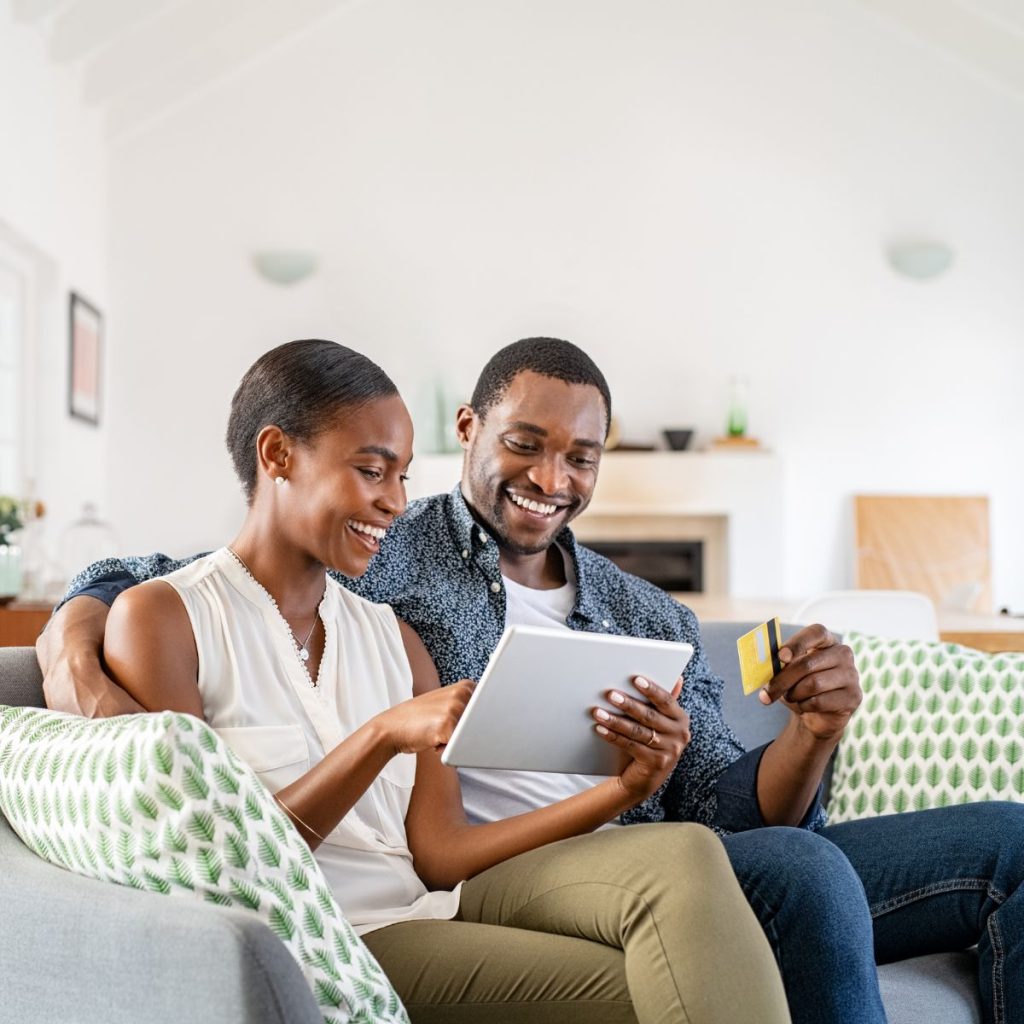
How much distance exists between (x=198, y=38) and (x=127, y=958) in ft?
19.8

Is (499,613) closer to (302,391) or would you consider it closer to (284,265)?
(302,391)

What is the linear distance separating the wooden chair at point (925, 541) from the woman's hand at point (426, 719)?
19.2 ft

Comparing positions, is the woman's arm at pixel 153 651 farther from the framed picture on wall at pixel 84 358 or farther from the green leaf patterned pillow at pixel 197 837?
the framed picture on wall at pixel 84 358

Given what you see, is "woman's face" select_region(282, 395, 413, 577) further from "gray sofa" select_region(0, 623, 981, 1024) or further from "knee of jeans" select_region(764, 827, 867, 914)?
"knee of jeans" select_region(764, 827, 867, 914)

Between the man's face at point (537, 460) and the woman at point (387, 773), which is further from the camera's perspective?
the man's face at point (537, 460)

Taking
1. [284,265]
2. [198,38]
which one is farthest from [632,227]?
[198,38]

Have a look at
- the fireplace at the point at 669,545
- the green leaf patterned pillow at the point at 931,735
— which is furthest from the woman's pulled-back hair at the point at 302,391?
the fireplace at the point at 669,545

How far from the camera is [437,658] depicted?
6.29 feet

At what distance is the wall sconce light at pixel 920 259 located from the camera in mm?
6973

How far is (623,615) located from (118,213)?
5.44 meters

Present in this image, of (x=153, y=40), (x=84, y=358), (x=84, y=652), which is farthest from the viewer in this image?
(x=84, y=358)

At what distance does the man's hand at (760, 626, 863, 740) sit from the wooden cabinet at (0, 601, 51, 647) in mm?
2328

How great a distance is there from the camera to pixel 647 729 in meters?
1.54

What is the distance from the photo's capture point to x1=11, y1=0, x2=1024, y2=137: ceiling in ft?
18.6
